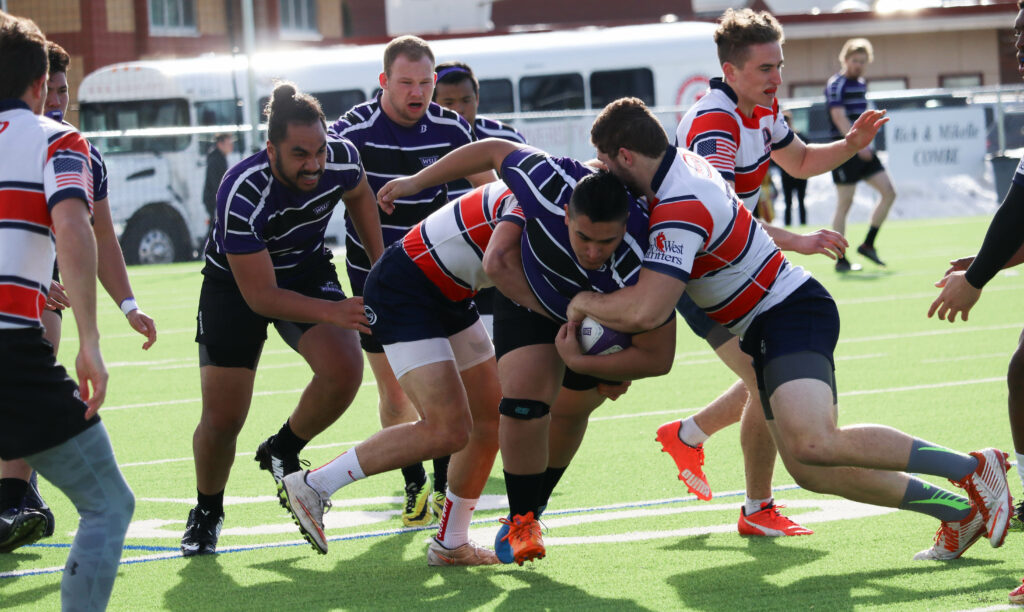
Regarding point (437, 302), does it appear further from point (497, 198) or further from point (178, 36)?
point (178, 36)

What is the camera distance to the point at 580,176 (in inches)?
186

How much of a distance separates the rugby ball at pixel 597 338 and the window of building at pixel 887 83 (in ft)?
117

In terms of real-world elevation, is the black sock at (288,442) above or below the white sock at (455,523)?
above

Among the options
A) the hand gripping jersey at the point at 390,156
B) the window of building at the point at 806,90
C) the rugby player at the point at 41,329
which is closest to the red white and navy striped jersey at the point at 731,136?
the hand gripping jersey at the point at 390,156

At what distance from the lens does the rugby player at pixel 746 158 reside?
5.43 m

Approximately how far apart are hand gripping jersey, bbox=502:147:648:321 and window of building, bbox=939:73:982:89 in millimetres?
37231

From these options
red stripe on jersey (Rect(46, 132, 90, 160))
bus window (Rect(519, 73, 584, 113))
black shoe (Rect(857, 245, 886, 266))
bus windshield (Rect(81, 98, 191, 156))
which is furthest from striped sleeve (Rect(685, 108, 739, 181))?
bus windshield (Rect(81, 98, 191, 156))

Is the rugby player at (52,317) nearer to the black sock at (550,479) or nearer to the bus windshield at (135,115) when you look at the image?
the black sock at (550,479)

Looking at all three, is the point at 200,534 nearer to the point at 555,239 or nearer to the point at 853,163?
the point at 555,239

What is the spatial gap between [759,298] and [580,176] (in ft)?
2.67

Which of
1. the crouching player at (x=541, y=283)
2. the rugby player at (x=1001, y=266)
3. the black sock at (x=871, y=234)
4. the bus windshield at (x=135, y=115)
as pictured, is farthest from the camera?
the bus windshield at (x=135, y=115)

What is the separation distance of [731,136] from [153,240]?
16832 millimetres

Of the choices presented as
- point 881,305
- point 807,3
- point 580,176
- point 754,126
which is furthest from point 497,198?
point 807,3

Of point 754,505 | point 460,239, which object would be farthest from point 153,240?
point 754,505
